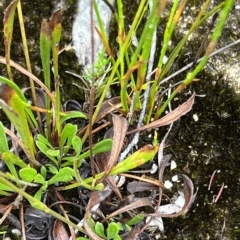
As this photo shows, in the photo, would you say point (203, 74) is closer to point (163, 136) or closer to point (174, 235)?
point (163, 136)

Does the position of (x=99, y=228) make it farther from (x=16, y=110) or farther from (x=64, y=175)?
(x=16, y=110)

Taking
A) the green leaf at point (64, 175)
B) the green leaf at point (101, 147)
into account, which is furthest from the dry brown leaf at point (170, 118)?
the green leaf at point (64, 175)

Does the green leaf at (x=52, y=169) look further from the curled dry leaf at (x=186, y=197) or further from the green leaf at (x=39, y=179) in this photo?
the curled dry leaf at (x=186, y=197)

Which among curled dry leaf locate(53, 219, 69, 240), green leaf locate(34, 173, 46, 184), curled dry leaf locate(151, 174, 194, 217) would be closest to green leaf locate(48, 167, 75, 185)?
green leaf locate(34, 173, 46, 184)

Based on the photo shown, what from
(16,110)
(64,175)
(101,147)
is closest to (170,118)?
(101,147)

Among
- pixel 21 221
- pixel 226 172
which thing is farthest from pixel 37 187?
pixel 226 172

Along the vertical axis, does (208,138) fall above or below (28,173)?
below
